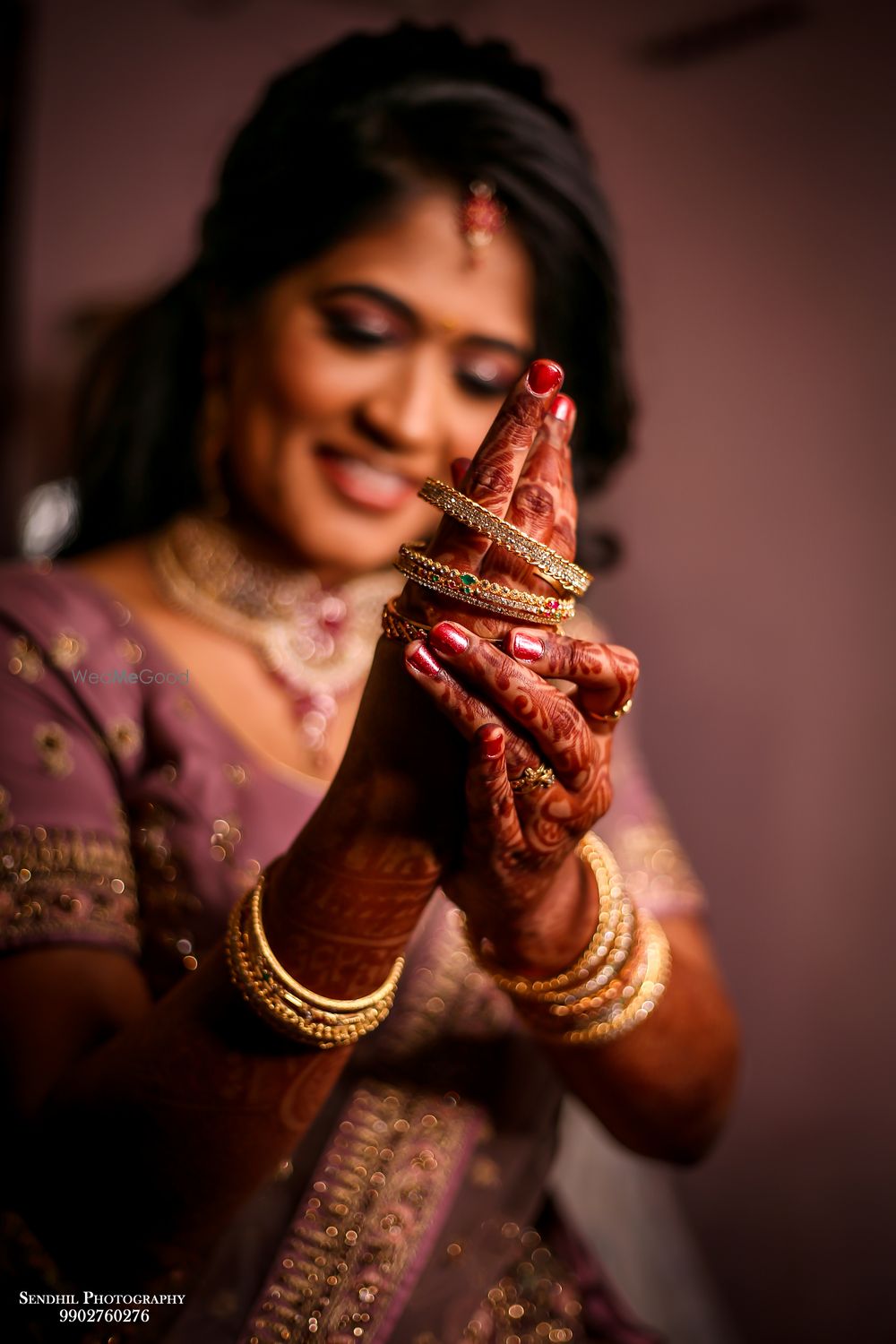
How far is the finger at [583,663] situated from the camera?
0.50 metres

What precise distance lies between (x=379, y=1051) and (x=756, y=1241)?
0.89 meters

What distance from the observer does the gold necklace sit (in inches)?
37.4

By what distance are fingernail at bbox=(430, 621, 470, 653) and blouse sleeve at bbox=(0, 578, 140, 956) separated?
0.39 m

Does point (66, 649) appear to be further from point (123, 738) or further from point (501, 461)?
point (501, 461)

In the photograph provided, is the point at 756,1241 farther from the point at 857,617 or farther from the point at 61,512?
the point at 61,512

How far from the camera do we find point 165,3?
124 centimetres

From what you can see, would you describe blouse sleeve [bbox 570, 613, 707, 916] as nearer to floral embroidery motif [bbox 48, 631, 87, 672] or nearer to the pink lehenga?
the pink lehenga

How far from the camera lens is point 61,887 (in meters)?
0.72

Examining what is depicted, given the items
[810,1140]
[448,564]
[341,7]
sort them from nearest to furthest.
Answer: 1. [448,564]
2. [341,7]
3. [810,1140]

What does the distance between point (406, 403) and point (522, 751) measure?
438 mm

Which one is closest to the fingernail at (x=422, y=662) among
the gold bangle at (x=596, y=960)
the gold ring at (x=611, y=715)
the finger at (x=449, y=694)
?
the finger at (x=449, y=694)

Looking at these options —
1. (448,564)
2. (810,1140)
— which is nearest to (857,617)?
(810,1140)

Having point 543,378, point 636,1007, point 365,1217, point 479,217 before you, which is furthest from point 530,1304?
point 479,217

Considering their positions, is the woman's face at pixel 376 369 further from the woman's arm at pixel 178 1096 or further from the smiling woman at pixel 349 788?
the woman's arm at pixel 178 1096
